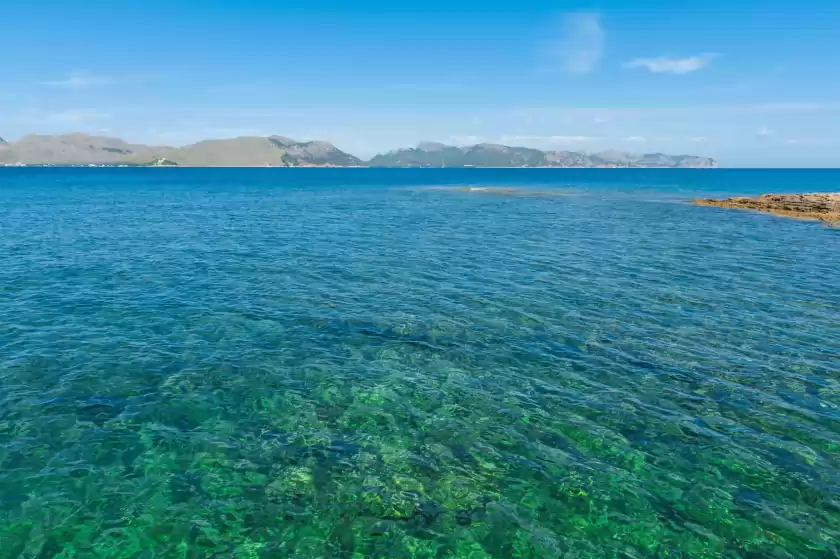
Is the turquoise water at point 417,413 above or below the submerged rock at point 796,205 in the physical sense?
below

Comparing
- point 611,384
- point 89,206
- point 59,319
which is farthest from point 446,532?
point 89,206

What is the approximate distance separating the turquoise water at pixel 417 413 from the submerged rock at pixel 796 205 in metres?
52.0

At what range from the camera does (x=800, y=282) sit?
39.8 m

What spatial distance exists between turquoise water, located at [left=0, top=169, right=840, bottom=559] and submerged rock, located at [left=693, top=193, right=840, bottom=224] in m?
52.0

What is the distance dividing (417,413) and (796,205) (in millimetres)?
104436

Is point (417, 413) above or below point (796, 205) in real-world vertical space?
below

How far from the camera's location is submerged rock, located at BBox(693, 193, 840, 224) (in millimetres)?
83438

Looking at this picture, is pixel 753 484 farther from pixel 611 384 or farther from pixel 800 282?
pixel 800 282

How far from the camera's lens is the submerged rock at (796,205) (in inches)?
3285

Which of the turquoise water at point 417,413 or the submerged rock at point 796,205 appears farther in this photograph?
the submerged rock at point 796,205

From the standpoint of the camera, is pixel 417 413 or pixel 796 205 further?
pixel 796 205

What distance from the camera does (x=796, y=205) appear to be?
92375mm

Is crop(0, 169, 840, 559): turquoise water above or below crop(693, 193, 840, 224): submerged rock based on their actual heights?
below

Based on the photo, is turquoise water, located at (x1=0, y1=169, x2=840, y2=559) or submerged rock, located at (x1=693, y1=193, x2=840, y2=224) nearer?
turquoise water, located at (x1=0, y1=169, x2=840, y2=559)
